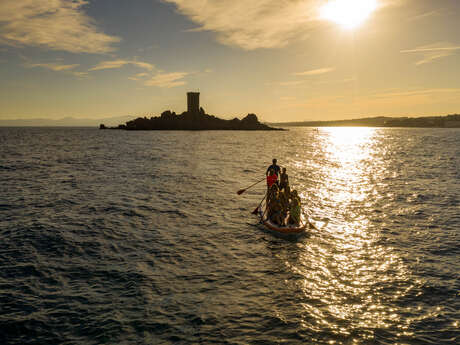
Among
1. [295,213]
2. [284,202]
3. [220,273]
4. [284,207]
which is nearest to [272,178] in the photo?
[284,202]

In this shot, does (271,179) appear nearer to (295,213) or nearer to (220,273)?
(295,213)

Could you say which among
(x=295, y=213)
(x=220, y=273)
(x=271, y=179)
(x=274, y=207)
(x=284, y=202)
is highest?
(x=271, y=179)

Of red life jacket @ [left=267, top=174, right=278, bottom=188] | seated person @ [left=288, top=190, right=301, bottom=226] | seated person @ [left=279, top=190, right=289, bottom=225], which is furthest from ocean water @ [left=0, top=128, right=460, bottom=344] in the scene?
red life jacket @ [left=267, top=174, right=278, bottom=188]

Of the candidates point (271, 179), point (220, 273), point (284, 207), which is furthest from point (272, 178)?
point (220, 273)

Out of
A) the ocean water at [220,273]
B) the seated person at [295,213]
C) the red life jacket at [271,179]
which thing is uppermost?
the red life jacket at [271,179]

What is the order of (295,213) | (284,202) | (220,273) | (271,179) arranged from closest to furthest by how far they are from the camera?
(220,273), (295,213), (284,202), (271,179)

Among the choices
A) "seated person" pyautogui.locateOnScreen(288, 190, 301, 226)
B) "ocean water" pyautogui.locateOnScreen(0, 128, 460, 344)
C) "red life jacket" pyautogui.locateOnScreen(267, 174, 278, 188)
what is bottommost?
"ocean water" pyautogui.locateOnScreen(0, 128, 460, 344)

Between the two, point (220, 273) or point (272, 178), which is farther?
point (272, 178)

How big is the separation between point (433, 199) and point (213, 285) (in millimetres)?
20818

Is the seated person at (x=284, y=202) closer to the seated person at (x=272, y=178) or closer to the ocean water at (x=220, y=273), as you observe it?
the ocean water at (x=220, y=273)

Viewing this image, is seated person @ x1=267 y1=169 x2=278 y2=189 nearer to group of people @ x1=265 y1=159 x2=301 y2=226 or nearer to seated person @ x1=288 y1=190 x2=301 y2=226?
group of people @ x1=265 y1=159 x2=301 y2=226

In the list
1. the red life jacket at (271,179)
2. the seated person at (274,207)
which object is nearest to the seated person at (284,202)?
the seated person at (274,207)

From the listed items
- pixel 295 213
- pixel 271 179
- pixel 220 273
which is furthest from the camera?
pixel 271 179

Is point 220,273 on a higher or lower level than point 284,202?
lower
